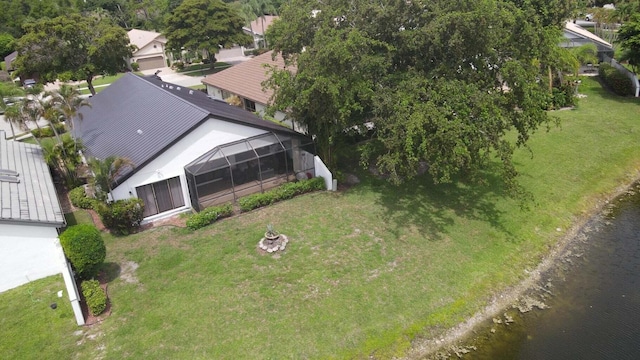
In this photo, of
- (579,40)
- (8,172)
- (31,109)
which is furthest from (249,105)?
(579,40)

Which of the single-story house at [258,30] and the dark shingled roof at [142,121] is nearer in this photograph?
the dark shingled roof at [142,121]

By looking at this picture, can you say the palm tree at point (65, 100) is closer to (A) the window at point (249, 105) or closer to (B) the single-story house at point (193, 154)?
(B) the single-story house at point (193, 154)

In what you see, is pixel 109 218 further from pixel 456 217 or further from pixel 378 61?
Result: pixel 456 217

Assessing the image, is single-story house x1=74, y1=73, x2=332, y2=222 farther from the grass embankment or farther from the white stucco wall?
the white stucco wall

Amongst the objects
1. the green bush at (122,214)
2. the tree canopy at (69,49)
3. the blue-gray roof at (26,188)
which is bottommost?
the green bush at (122,214)

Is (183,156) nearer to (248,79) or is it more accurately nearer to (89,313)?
(89,313)

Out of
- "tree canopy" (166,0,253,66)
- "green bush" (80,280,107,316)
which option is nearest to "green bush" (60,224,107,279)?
"green bush" (80,280,107,316)

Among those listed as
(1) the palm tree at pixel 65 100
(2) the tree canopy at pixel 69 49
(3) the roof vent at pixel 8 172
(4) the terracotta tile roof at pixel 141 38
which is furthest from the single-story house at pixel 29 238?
(4) the terracotta tile roof at pixel 141 38
